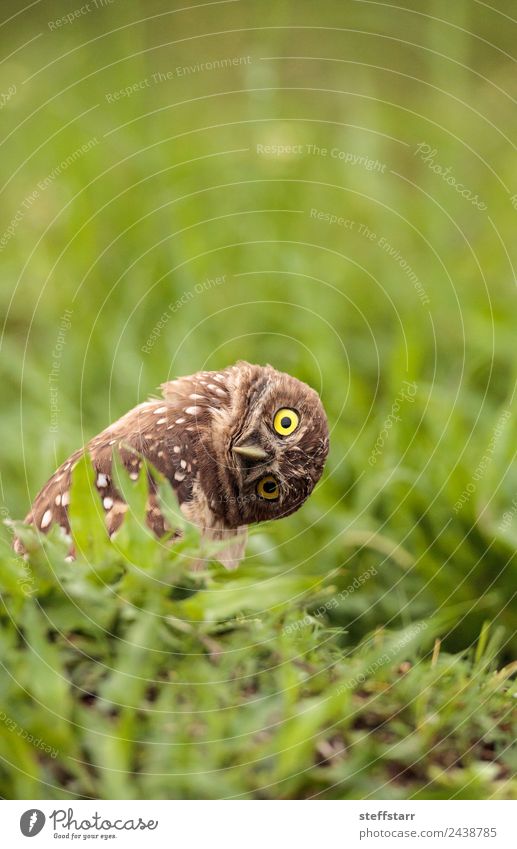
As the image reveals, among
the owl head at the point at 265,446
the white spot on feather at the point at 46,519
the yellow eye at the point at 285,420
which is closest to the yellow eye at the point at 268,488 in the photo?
the owl head at the point at 265,446

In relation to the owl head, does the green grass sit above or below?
below

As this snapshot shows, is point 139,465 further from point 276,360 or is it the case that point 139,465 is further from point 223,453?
point 276,360

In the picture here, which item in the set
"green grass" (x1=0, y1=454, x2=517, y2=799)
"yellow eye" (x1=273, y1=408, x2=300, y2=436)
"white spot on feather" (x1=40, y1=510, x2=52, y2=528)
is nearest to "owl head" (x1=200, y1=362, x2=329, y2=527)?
"yellow eye" (x1=273, y1=408, x2=300, y2=436)

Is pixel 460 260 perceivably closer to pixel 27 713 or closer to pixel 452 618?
pixel 452 618

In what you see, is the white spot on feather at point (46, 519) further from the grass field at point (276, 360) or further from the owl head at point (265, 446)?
the owl head at point (265, 446)

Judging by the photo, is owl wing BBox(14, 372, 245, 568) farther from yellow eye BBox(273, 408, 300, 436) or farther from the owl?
yellow eye BBox(273, 408, 300, 436)

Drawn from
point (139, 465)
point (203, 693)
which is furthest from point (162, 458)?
point (203, 693)
